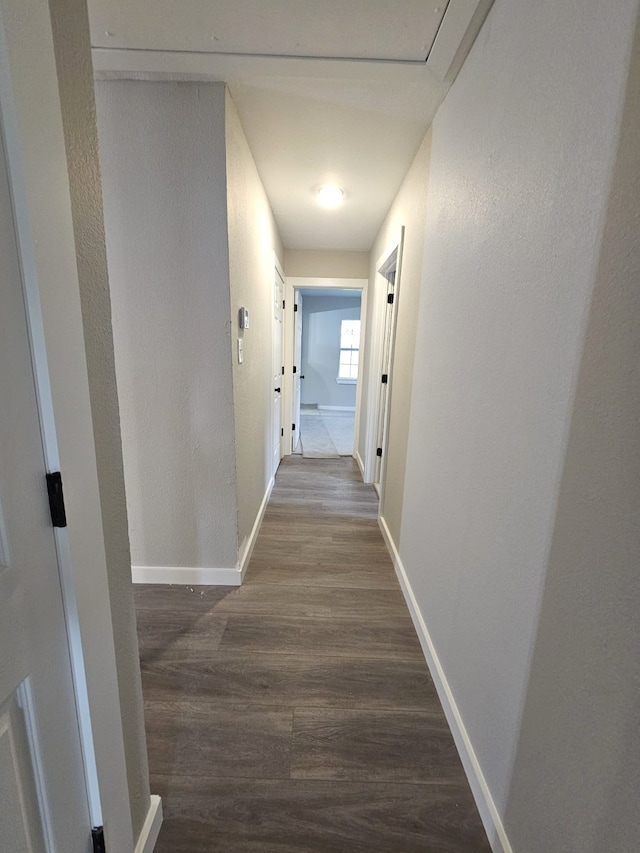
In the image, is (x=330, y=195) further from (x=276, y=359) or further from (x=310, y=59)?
(x=276, y=359)

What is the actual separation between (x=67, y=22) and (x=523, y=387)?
1169mm

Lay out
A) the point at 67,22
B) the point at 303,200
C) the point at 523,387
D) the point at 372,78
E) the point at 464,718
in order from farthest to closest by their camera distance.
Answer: the point at 303,200
the point at 372,78
the point at 464,718
the point at 523,387
the point at 67,22

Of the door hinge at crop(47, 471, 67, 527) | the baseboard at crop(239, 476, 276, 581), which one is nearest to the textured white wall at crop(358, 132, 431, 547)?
the baseboard at crop(239, 476, 276, 581)

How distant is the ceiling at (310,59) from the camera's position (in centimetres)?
118

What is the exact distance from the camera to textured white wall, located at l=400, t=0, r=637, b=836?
753mm

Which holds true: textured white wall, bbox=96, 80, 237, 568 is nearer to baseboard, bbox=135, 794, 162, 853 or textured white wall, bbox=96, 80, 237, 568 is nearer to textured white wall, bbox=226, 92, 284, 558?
textured white wall, bbox=226, 92, 284, 558

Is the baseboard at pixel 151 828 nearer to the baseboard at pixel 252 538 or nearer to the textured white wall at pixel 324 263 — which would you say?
the baseboard at pixel 252 538

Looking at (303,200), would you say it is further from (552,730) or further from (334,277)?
(552,730)

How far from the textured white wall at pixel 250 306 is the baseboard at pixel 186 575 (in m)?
0.17

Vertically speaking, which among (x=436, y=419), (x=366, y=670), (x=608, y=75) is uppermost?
(x=608, y=75)

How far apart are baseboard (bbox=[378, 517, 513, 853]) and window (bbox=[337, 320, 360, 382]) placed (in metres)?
6.04

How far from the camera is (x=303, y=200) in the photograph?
2766 mm

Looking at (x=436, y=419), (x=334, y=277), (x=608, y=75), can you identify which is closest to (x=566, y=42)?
(x=608, y=75)

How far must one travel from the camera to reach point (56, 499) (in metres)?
0.61
